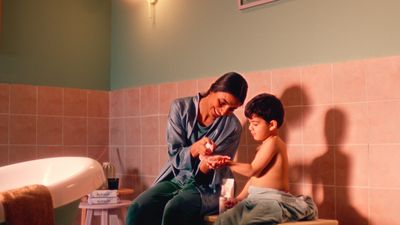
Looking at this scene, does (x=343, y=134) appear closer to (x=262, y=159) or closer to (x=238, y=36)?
(x=262, y=159)

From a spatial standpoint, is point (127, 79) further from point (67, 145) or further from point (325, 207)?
point (325, 207)

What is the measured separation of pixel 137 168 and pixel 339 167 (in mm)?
1601

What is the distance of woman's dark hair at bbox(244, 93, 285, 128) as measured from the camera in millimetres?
2395

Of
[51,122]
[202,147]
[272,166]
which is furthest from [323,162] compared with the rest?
[51,122]

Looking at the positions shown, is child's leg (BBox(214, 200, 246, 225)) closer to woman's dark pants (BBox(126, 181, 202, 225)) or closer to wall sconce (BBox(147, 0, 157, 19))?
woman's dark pants (BBox(126, 181, 202, 225))

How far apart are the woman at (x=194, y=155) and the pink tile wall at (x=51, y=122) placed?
115 centimetres

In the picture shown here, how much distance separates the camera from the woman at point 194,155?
2576 millimetres

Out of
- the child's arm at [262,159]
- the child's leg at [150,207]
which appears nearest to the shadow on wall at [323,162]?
the child's arm at [262,159]

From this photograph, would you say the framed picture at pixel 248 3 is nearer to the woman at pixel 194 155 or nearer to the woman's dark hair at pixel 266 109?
the woman at pixel 194 155

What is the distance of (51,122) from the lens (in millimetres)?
3684

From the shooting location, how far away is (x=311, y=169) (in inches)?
105

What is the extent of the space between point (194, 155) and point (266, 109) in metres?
0.46

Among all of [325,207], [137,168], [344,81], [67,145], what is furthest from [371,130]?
[67,145]

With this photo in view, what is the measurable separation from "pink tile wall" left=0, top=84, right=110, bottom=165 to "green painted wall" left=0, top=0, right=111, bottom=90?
77 millimetres
